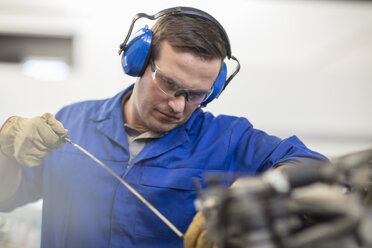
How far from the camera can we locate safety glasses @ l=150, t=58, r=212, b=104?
36.4 inches

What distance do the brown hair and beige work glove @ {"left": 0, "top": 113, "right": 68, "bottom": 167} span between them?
16.2 inches

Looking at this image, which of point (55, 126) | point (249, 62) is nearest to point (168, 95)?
point (55, 126)

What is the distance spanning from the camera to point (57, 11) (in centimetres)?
136

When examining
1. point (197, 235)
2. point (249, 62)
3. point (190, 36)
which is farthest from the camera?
point (249, 62)

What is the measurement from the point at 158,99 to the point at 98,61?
0.44 m

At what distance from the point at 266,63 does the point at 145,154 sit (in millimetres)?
754

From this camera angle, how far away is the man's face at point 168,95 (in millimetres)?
913

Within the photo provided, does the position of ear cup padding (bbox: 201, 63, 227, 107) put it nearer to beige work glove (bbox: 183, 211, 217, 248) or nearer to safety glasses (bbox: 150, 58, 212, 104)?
safety glasses (bbox: 150, 58, 212, 104)

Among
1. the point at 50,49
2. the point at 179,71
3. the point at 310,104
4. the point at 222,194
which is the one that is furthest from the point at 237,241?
the point at 50,49

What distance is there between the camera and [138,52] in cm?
92

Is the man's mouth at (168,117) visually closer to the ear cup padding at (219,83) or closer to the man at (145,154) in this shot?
the man at (145,154)

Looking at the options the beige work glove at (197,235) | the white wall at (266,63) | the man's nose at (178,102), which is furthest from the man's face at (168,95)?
the beige work glove at (197,235)

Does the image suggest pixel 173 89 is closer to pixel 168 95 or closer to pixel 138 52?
pixel 168 95

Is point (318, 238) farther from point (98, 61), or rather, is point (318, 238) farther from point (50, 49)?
point (50, 49)
